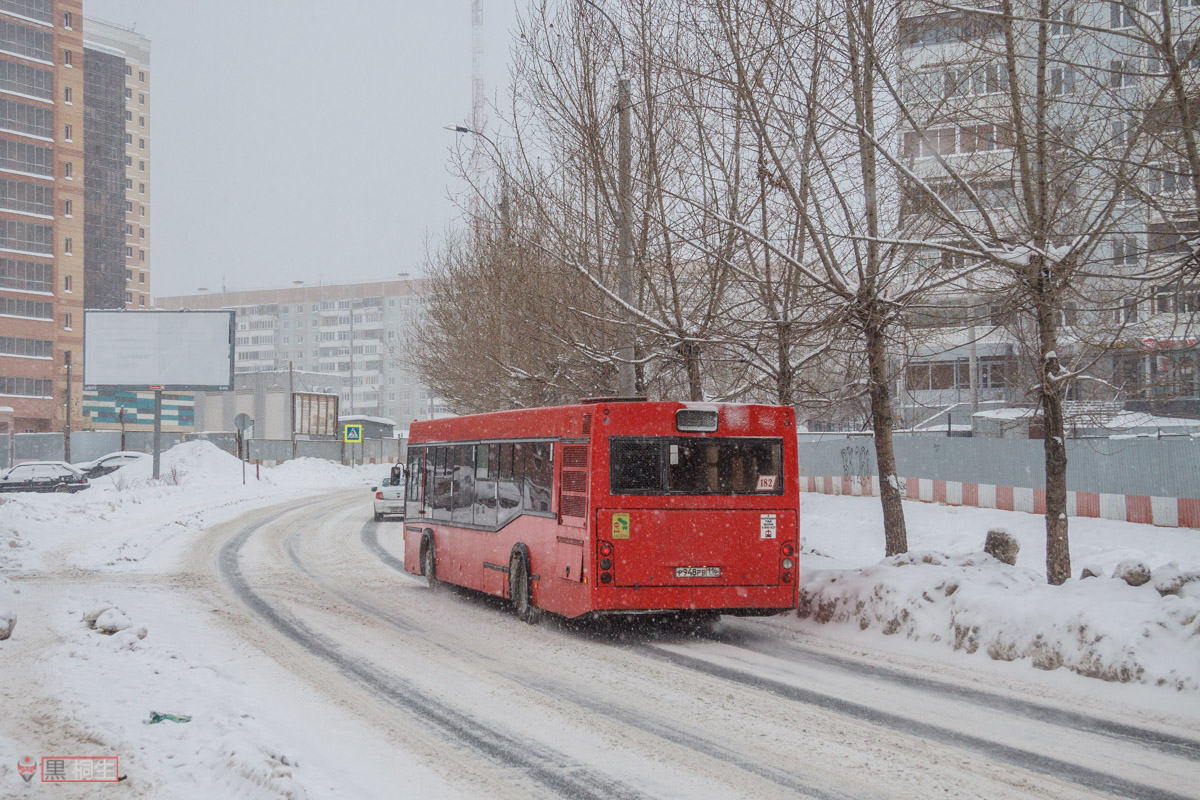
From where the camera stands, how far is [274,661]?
33.4 feet

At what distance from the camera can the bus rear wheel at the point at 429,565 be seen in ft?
57.8

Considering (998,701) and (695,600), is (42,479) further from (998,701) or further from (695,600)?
(998,701)

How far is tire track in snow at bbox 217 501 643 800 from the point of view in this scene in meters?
6.13

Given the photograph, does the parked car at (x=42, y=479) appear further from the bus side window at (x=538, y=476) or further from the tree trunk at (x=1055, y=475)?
the tree trunk at (x=1055, y=475)

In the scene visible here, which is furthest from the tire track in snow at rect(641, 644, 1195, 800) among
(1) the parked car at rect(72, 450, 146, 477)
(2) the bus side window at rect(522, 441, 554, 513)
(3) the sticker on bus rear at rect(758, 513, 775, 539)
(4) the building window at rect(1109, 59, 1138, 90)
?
(1) the parked car at rect(72, 450, 146, 477)

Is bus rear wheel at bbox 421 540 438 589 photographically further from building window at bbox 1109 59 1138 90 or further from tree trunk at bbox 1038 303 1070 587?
building window at bbox 1109 59 1138 90

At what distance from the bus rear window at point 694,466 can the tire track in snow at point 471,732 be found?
11.0ft

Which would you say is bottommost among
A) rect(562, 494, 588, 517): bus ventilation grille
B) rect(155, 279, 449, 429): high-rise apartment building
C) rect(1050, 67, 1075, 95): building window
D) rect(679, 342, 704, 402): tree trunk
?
rect(562, 494, 588, 517): bus ventilation grille

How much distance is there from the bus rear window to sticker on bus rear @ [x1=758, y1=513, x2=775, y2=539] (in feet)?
0.89

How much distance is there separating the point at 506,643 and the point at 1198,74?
808 centimetres

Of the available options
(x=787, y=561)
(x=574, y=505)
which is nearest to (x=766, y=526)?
(x=787, y=561)

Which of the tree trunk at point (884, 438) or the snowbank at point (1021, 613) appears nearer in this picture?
the snowbank at point (1021, 613)

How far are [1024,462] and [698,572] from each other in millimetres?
19942
